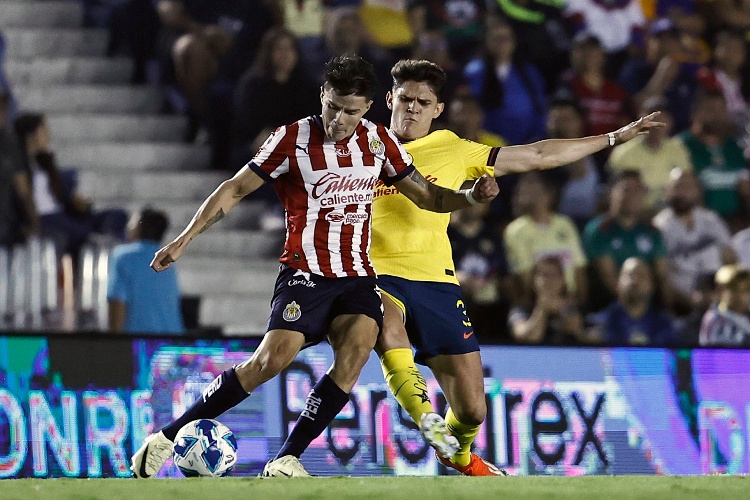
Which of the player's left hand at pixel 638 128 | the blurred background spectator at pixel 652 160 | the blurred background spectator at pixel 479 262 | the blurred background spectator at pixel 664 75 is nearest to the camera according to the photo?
the player's left hand at pixel 638 128

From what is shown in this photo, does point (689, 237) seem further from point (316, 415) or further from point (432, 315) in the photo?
point (316, 415)

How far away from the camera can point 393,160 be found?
21.6 ft

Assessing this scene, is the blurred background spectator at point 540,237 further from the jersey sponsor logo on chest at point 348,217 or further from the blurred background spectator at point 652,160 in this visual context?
the jersey sponsor logo on chest at point 348,217

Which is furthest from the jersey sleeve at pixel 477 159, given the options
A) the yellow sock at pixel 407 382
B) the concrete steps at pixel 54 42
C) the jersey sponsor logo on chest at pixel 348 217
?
the concrete steps at pixel 54 42

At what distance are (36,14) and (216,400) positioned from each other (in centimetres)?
748

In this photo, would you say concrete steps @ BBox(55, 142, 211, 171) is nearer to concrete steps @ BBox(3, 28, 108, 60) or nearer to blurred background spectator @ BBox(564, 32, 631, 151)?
concrete steps @ BBox(3, 28, 108, 60)

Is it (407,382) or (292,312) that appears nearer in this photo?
(292,312)

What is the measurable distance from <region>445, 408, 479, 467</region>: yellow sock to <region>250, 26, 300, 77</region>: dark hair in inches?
210

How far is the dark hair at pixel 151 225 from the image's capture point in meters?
9.98

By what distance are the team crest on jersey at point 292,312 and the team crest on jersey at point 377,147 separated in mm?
810

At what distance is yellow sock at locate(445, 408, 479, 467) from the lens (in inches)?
285

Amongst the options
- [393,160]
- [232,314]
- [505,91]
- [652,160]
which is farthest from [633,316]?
[393,160]

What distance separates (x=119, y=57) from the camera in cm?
1280

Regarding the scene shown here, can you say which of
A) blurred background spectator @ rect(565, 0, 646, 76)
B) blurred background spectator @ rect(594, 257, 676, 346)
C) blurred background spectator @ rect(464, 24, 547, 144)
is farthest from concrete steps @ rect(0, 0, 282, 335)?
blurred background spectator @ rect(565, 0, 646, 76)
